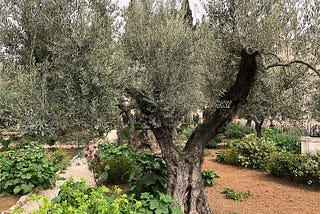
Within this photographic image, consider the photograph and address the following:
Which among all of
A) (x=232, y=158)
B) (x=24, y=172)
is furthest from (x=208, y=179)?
(x=24, y=172)

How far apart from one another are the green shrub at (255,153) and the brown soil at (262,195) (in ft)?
1.95

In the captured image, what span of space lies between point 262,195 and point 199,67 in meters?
4.33

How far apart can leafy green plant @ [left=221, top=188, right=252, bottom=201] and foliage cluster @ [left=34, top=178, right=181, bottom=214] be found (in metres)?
2.72

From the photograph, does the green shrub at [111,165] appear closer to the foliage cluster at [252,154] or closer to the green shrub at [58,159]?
the green shrub at [58,159]

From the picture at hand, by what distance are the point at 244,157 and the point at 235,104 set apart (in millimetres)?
6939

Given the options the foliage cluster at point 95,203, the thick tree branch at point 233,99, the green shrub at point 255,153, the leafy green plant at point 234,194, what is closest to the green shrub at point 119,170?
the leafy green plant at point 234,194

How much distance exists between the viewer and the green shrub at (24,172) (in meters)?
7.90

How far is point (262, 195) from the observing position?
7.89m

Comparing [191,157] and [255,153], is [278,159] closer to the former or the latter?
[255,153]

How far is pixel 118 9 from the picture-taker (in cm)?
522

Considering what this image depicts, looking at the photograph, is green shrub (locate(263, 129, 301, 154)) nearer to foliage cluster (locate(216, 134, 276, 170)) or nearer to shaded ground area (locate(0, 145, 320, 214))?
foliage cluster (locate(216, 134, 276, 170))

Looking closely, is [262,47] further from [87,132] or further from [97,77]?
[87,132]

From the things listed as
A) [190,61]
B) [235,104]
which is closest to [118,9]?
[190,61]

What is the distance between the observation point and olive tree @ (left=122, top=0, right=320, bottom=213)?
449 centimetres
